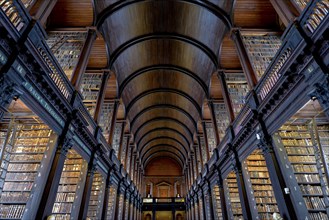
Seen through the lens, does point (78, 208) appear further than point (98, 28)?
No

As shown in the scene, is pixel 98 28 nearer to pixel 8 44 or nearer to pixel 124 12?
pixel 124 12

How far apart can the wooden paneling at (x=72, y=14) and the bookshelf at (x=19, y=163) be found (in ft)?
14.2

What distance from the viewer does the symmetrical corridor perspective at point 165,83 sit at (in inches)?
171

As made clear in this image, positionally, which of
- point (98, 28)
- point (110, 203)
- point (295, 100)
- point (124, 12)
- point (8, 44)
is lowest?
point (110, 203)

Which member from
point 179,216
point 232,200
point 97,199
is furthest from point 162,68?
point 179,216

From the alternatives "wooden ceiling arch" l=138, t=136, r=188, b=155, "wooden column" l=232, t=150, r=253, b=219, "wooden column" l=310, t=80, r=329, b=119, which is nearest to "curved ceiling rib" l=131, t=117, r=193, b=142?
"wooden ceiling arch" l=138, t=136, r=188, b=155

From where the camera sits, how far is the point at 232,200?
988 centimetres

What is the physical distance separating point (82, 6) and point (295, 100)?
8233 millimetres

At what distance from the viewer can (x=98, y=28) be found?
8547 millimetres

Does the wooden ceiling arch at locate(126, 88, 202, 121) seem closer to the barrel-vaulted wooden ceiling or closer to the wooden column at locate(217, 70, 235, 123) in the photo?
the barrel-vaulted wooden ceiling

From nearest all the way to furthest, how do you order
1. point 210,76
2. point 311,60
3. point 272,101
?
point 311,60 → point 272,101 → point 210,76

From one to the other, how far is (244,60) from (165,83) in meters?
8.74

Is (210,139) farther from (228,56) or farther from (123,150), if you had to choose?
(123,150)

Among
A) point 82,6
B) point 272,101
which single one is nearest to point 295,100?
point 272,101
